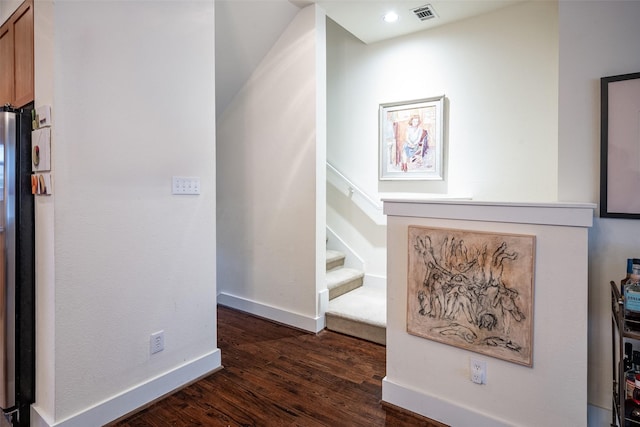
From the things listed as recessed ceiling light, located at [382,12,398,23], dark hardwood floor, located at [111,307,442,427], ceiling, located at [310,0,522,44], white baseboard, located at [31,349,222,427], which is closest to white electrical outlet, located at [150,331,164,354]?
white baseboard, located at [31,349,222,427]

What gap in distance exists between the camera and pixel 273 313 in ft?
10.8

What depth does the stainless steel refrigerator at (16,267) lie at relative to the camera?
5.81 feet

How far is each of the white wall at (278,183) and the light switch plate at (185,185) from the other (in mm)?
1020

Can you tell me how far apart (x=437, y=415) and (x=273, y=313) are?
1.79 metres

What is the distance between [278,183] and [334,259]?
1096 millimetres

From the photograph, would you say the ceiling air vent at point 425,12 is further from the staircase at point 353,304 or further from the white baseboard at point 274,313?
the white baseboard at point 274,313

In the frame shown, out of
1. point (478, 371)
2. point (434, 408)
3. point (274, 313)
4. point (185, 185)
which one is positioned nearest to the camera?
point (478, 371)

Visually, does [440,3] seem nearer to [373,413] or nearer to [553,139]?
[553,139]

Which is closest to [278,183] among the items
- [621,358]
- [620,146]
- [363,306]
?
[363,306]

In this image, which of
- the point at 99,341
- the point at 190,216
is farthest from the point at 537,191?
the point at 99,341

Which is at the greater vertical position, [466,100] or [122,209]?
[466,100]

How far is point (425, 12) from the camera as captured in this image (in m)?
3.04

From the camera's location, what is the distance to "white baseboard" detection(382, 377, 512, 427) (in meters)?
1.73

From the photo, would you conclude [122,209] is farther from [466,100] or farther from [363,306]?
[466,100]
